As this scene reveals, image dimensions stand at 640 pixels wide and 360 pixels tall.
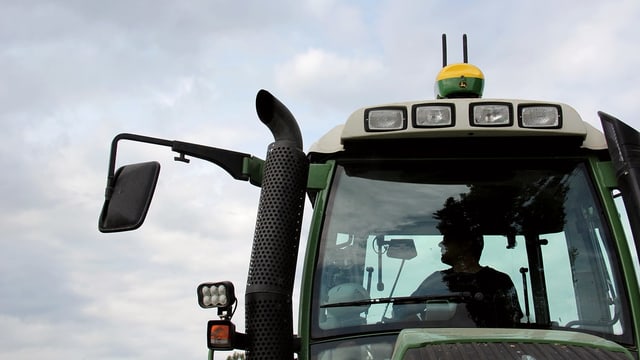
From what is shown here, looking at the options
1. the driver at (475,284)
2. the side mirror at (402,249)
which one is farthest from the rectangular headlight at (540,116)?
the side mirror at (402,249)

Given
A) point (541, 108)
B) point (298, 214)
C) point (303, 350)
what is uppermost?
point (541, 108)

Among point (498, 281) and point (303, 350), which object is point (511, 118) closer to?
point (498, 281)

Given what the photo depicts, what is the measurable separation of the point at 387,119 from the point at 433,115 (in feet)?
0.72

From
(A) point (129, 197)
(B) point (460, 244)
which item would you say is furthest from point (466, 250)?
(A) point (129, 197)

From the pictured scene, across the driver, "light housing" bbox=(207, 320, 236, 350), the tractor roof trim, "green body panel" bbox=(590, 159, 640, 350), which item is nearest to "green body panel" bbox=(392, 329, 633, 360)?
the driver

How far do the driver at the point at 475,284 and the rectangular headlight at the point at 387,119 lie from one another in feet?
1.88

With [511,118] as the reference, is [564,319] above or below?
below

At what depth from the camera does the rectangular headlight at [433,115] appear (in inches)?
160

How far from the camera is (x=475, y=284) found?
393 cm

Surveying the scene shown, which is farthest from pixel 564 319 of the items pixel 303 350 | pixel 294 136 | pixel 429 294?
pixel 294 136

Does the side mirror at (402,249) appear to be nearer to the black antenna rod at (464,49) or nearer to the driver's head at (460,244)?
the driver's head at (460,244)

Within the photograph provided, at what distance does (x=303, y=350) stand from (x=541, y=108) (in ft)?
5.25

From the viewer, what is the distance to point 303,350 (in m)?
3.93

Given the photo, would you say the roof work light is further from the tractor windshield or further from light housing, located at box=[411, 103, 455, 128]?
light housing, located at box=[411, 103, 455, 128]
